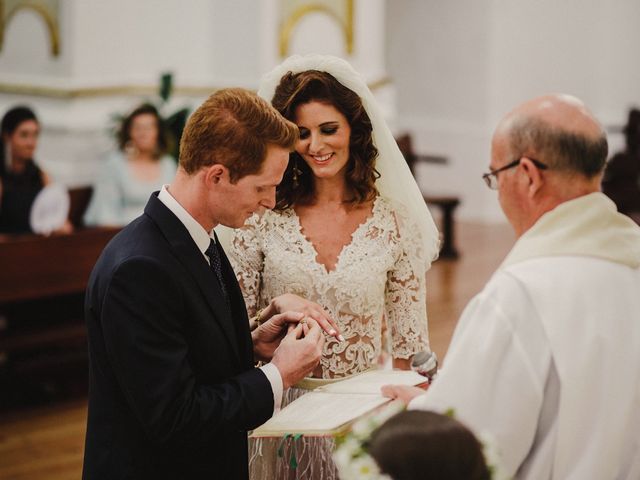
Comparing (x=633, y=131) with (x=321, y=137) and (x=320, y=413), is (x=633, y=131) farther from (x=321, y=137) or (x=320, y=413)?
(x=320, y=413)

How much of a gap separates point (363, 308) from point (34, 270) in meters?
3.06

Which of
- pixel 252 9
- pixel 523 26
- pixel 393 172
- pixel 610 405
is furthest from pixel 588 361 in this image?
pixel 523 26

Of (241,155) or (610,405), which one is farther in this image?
(241,155)

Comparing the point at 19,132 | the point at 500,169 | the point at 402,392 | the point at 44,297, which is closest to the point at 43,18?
the point at 19,132

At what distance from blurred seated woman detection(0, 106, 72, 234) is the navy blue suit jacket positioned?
3.80 m

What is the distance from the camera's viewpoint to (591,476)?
1.72 meters

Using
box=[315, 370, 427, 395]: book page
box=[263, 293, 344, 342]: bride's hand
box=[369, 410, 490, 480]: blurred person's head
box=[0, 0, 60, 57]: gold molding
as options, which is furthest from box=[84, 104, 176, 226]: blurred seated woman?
box=[369, 410, 490, 480]: blurred person's head

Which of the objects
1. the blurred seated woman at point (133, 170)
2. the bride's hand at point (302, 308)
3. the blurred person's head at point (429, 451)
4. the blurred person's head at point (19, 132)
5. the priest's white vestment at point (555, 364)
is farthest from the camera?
the blurred seated woman at point (133, 170)

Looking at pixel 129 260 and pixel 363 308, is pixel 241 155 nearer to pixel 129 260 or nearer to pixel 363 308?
pixel 129 260

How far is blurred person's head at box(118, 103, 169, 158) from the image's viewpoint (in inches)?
253

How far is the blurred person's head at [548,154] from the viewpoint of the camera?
177 centimetres

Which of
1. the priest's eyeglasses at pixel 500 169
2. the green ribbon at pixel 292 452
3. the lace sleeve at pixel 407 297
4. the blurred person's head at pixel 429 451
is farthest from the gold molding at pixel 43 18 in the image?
the blurred person's head at pixel 429 451

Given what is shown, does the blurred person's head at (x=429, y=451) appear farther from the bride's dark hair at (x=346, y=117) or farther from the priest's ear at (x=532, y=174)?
the bride's dark hair at (x=346, y=117)

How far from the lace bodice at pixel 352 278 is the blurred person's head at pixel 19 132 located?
3483mm
